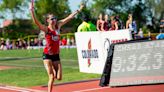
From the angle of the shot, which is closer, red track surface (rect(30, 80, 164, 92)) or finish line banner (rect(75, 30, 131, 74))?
red track surface (rect(30, 80, 164, 92))

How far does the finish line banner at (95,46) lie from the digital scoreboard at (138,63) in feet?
14.3

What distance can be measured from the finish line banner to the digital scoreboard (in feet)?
14.3

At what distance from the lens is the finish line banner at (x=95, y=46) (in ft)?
48.0

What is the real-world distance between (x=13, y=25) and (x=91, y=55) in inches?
2946

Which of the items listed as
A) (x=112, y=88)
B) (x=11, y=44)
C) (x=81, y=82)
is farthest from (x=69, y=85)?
(x=11, y=44)

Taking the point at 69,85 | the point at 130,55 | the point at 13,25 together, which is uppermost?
the point at 13,25

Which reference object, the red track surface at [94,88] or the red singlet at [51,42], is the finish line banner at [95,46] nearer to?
the red track surface at [94,88]

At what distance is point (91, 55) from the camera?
51.0 feet

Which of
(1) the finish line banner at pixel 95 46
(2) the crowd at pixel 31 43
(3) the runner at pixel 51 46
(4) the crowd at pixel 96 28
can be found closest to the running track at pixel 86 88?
(3) the runner at pixel 51 46

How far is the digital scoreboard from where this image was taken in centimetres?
942

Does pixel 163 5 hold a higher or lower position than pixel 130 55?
higher

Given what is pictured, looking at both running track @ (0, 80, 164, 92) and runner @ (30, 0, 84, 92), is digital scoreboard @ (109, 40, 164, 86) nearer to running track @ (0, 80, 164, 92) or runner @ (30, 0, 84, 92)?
running track @ (0, 80, 164, 92)

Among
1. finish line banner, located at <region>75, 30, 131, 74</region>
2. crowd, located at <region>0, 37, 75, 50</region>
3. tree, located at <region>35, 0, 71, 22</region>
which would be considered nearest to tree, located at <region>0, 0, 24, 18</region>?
tree, located at <region>35, 0, 71, 22</region>

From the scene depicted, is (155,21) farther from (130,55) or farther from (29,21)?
Answer: (130,55)
